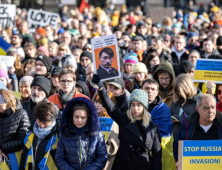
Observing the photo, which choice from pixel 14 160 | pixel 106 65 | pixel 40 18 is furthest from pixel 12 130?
pixel 40 18

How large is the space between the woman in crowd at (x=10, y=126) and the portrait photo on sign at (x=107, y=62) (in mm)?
1317

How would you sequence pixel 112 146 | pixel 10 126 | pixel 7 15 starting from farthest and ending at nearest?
pixel 7 15 → pixel 112 146 → pixel 10 126

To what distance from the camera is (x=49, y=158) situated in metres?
5.93

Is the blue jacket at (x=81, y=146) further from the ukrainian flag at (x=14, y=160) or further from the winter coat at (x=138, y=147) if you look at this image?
the ukrainian flag at (x=14, y=160)

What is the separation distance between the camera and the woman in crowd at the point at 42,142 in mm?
5867

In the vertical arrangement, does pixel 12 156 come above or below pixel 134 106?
below

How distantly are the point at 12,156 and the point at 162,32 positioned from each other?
400 inches

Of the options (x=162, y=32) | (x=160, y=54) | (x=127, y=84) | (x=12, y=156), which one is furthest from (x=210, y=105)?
(x=162, y=32)

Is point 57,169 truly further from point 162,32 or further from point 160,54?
point 162,32

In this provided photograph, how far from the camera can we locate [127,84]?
8.63m

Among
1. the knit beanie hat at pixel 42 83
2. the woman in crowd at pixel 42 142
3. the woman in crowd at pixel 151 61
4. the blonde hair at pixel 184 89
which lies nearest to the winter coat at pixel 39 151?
the woman in crowd at pixel 42 142

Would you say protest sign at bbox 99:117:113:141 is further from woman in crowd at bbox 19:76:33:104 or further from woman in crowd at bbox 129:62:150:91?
woman in crowd at bbox 129:62:150:91

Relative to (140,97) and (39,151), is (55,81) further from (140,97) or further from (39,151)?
(140,97)

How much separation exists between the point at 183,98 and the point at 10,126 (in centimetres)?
216
